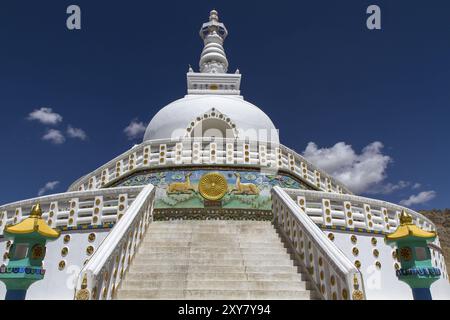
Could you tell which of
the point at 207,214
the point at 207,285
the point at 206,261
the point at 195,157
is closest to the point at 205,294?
the point at 207,285

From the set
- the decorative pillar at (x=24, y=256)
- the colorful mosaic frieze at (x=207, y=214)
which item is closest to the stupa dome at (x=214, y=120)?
the colorful mosaic frieze at (x=207, y=214)

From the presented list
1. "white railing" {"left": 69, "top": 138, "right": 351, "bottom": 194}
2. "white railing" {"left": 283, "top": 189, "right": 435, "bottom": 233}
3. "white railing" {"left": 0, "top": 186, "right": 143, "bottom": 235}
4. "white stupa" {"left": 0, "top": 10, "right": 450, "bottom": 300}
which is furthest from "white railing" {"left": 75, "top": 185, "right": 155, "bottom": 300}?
"white railing" {"left": 283, "top": 189, "right": 435, "bottom": 233}

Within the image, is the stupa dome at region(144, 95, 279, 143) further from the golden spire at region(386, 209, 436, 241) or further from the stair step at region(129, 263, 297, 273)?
the golden spire at region(386, 209, 436, 241)

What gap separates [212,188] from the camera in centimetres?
1224

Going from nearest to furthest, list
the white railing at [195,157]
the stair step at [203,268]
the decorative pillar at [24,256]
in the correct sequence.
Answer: the decorative pillar at [24,256] < the stair step at [203,268] < the white railing at [195,157]

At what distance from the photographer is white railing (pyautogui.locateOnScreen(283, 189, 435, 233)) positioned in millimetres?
10312

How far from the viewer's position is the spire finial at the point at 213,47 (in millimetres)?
27469

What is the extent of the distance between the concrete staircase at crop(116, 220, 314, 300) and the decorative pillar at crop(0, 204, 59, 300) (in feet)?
5.06

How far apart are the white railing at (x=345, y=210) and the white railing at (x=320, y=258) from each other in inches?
33.6

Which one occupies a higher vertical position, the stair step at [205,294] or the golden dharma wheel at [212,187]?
the golden dharma wheel at [212,187]

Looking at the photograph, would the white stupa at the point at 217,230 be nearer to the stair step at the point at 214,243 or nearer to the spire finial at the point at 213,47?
the stair step at the point at 214,243

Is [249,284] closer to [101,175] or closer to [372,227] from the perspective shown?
[372,227]

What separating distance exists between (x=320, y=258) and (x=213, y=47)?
24.4 m
